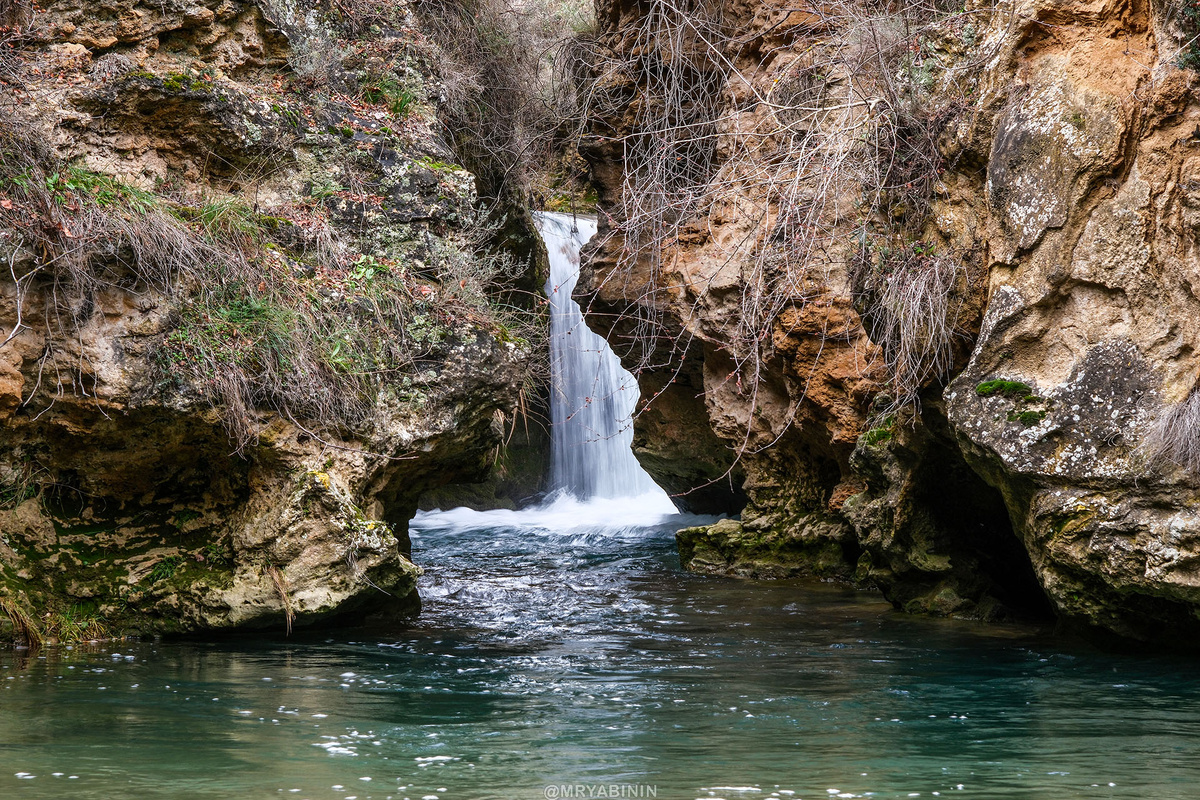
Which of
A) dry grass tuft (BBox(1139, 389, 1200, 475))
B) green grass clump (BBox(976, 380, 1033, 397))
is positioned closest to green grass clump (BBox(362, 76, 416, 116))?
green grass clump (BBox(976, 380, 1033, 397))

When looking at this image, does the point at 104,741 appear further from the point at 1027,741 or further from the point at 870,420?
the point at 870,420

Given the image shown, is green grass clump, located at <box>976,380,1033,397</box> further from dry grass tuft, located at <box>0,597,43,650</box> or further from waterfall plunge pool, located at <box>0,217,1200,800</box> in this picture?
dry grass tuft, located at <box>0,597,43,650</box>

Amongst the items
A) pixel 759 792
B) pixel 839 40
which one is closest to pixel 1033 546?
pixel 759 792

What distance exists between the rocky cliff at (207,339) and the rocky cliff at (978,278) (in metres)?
1.80

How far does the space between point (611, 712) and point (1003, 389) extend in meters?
2.84

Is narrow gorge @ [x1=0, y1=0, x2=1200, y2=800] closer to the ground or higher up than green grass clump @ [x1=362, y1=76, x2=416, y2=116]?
closer to the ground

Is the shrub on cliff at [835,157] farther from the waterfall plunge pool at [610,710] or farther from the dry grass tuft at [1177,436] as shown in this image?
the waterfall plunge pool at [610,710]

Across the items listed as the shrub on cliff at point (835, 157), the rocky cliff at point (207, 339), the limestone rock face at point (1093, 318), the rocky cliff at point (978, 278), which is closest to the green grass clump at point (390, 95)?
the rocky cliff at point (207, 339)

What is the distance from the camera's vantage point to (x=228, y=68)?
7812 mm

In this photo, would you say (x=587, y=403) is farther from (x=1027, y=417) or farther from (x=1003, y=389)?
(x=1027, y=417)

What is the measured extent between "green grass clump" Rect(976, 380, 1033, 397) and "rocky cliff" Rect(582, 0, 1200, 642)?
29 millimetres

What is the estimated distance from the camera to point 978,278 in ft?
20.2

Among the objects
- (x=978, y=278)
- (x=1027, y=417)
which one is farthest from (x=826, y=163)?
(x=1027, y=417)

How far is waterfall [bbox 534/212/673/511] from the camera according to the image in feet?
49.8
